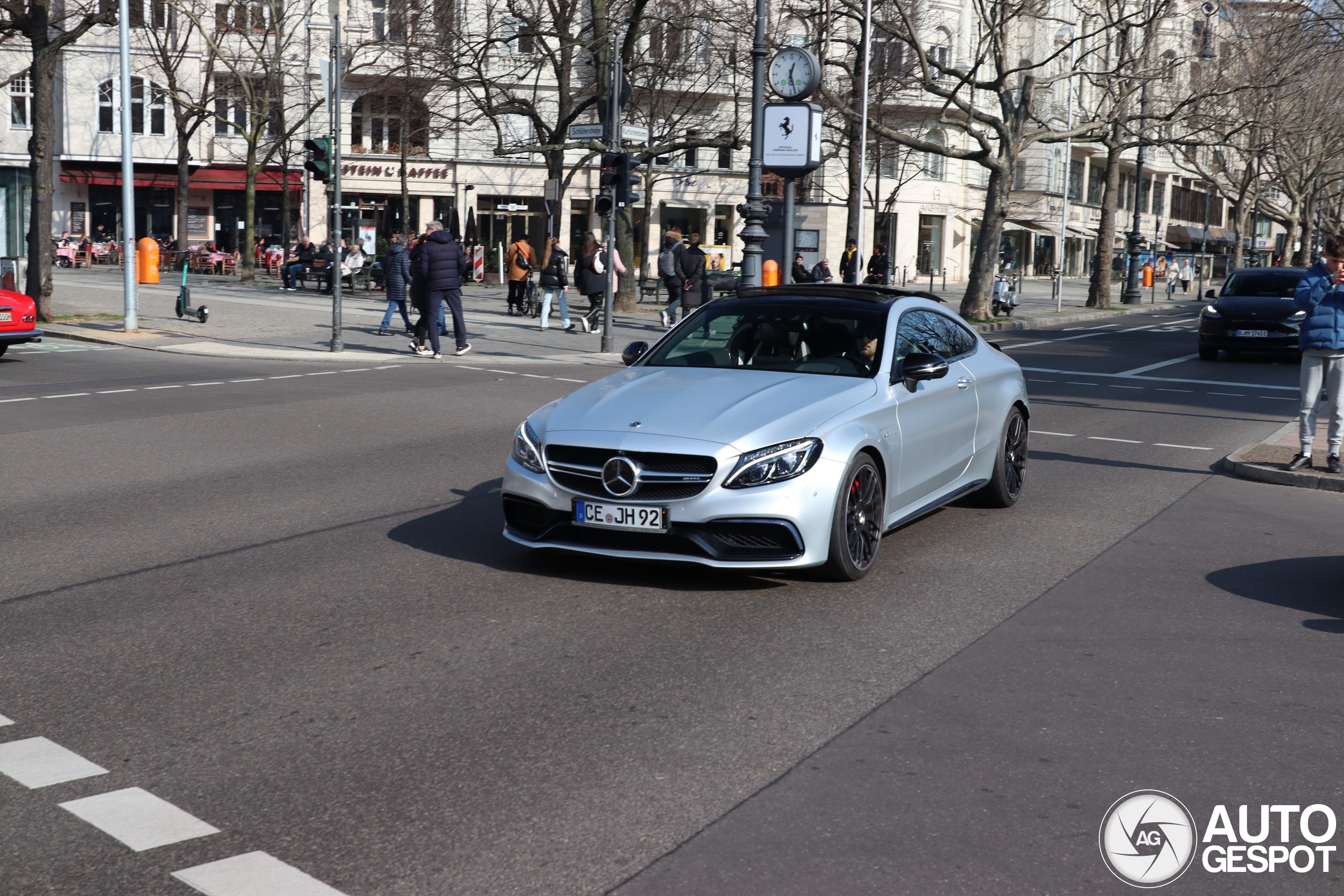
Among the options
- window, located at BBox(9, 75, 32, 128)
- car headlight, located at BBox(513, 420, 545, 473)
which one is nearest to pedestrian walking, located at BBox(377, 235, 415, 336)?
car headlight, located at BBox(513, 420, 545, 473)

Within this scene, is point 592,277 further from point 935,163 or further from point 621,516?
point 935,163

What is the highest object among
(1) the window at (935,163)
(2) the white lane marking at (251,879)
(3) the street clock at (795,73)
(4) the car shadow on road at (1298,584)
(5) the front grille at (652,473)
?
(1) the window at (935,163)

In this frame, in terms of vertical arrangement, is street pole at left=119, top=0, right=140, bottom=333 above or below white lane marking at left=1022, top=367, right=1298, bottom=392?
above

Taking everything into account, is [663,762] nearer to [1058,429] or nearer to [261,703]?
[261,703]

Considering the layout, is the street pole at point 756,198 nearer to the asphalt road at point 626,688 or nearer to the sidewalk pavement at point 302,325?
the sidewalk pavement at point 302,325

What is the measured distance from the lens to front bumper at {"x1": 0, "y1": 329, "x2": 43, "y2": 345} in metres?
18.6

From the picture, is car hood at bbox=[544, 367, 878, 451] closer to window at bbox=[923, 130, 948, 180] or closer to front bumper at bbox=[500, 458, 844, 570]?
front bumper at bbox=[500, 458, 844, 570]

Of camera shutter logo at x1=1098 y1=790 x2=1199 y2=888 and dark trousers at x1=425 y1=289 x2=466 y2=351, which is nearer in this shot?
camera shutter logo at x1=1098 y1=790 x2=1199 y2=888

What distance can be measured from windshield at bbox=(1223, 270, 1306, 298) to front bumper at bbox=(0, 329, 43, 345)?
19.0 metres

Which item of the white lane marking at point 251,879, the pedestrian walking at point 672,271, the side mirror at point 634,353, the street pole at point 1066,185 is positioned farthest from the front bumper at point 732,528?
the street pole at point 1066,185

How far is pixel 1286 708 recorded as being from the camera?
5.23 metres

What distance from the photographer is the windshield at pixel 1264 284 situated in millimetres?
24156

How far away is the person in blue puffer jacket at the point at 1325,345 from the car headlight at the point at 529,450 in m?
6.23

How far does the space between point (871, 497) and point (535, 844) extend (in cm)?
367
